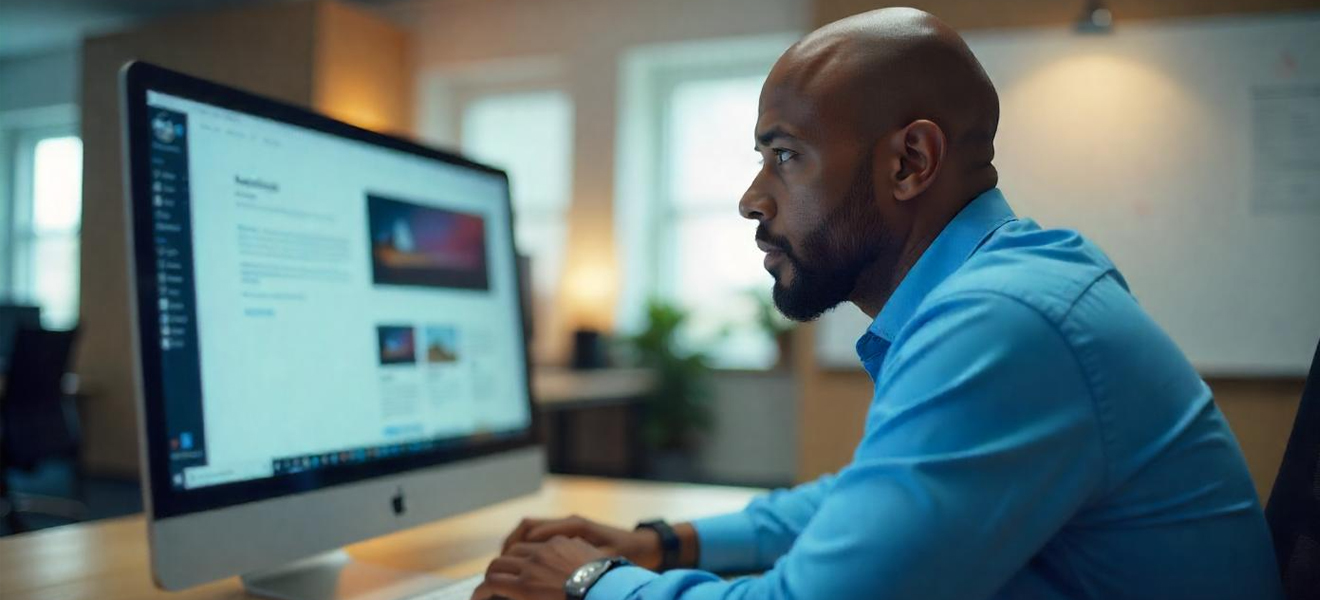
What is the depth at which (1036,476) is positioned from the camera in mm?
605

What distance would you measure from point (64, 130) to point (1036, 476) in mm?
8687

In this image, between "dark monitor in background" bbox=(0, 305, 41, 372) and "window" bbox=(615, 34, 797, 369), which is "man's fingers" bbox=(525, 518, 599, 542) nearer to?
"window" bbox=(615, 34, 797, 369)

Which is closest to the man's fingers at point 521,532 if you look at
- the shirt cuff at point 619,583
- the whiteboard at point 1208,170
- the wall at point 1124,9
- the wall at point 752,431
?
the shirt cuff at point 619,583

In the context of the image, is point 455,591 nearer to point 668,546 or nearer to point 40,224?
point 668,546

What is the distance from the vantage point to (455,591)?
935 millimetres

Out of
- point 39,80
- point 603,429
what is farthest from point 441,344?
point 39,80

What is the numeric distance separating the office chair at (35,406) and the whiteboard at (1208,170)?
142 inches

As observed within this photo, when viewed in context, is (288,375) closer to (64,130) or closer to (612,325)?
(612,325)

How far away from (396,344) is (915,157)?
61 centimetres

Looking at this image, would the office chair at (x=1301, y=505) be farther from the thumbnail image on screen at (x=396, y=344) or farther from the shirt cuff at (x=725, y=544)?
the thumbnail image on screen at (x=396, y=344)

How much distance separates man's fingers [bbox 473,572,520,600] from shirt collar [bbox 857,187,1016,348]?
1.34 feet

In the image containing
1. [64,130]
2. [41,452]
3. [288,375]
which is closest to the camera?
[288,375]

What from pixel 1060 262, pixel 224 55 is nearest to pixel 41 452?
pixel 224 55

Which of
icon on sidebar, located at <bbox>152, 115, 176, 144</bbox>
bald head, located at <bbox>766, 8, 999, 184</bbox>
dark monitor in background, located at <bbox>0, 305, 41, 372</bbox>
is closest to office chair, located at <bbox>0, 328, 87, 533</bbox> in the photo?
dark monitor in background, located at <bbox>0, 305, 41, 372</bbox>
